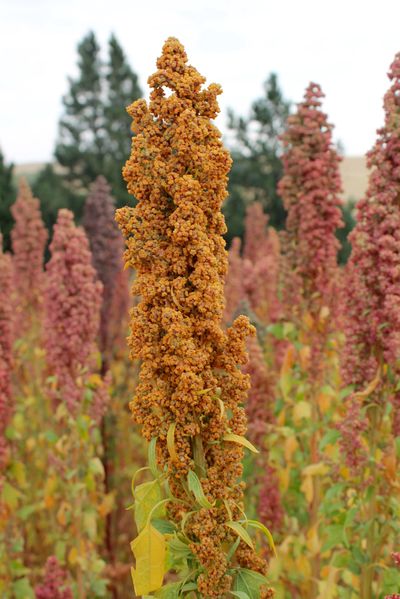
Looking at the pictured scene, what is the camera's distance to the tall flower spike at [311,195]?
5.29 metres

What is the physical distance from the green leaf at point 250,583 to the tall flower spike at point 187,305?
55mm

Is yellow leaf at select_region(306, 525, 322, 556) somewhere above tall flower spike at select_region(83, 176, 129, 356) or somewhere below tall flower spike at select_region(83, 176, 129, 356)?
below

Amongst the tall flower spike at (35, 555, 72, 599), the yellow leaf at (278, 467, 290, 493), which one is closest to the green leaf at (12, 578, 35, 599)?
the tall flower spike at (35, 555, 72, 599)

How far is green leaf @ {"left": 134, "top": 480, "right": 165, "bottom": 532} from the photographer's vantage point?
7.88 ft

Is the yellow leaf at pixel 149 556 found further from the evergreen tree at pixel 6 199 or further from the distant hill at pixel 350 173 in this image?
the distant hill at pixel 350 173

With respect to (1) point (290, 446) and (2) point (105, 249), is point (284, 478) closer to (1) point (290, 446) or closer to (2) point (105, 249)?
(1) point (290, 446)

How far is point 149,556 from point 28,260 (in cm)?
700

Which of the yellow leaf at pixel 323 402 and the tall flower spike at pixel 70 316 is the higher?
the tall flower spike at pixel 70 316

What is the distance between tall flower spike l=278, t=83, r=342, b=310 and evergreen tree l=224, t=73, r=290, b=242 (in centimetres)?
2389

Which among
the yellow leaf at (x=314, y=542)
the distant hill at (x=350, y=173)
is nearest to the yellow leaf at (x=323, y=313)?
the yellow leaf at (x=314, y=542)

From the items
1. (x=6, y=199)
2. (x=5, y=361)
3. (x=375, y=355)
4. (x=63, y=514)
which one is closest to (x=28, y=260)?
(x=5, y=361)

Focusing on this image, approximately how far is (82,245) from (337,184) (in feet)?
7.06

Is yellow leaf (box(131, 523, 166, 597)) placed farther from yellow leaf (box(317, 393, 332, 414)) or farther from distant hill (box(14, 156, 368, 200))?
distant hill (box(14, 156, 368, 200))

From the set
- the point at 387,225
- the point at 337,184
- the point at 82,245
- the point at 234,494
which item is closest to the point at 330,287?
the point at 337,184
